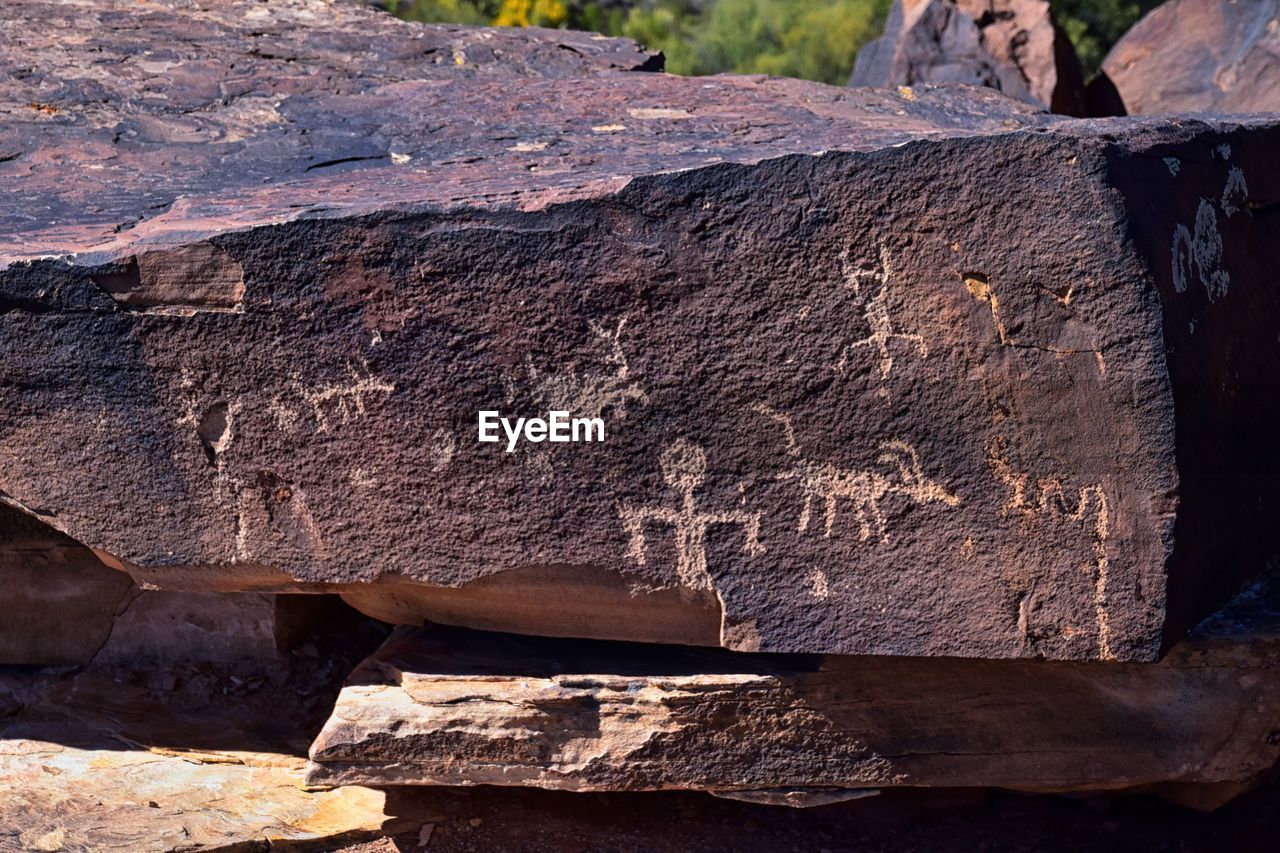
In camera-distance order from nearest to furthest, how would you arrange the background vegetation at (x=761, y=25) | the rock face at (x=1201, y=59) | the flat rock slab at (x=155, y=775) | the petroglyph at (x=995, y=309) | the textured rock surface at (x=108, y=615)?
the petroglyph at (x=995, y=309), the flat rock slab at (x=155, y=775), the textured rock surface at (x=108, y=615), the rock face at (x=1201, y=59), the background vegetation at (x=761, y=25)

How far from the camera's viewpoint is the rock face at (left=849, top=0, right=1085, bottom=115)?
490 cm

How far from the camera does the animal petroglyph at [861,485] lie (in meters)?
1.85

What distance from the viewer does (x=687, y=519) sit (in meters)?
1.93

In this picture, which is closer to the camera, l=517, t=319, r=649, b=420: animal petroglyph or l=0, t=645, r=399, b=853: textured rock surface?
l=517, t=319, r=649, b=420: animal petroglyph

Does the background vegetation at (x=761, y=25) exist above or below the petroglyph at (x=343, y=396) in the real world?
above

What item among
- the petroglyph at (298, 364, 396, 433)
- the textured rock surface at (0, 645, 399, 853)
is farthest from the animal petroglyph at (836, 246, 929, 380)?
the textured rock surface at (0, 645, 399, 853)

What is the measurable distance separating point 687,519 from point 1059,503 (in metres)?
0.57

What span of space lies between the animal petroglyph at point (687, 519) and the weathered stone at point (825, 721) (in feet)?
0.80

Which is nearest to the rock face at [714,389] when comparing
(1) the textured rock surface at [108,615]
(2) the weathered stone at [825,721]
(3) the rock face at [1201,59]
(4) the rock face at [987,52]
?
(2) the weathered stone at [825,721]

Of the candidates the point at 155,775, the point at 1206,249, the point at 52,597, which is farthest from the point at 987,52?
the point at 155,775

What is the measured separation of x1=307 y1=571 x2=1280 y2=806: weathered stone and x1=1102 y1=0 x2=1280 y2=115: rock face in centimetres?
299

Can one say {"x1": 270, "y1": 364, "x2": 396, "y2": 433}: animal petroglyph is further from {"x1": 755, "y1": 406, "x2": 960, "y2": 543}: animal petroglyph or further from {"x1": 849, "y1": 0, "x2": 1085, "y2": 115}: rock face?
{"x1": 849, "y1": 0, "x2": 1085, "y2": 115}: rock face

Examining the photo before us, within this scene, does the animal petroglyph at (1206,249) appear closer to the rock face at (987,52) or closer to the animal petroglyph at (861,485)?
the animal petroglyph at (861,485)

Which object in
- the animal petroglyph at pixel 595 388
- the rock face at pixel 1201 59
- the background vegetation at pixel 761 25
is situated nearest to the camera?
the animal petroglyph at pixel 595 388
